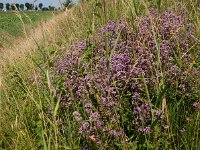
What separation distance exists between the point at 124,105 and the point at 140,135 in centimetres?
26

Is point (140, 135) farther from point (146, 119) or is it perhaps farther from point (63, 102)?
point (63, 102)

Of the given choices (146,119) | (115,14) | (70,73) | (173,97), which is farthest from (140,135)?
(115,14)

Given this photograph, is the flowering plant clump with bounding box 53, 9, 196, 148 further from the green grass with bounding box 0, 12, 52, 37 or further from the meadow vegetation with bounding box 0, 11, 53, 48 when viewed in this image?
the green grass with bounding box 0, 12, 52, 37

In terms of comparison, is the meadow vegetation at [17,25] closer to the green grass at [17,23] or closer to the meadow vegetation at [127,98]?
the green grass at [17,23]

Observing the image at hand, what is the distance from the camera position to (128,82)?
114 inches

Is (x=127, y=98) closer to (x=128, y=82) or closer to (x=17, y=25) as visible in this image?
(x=128, y=82)

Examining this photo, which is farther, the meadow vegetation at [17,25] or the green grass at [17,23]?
the green grass at [17,23]

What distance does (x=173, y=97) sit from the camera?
2.83m

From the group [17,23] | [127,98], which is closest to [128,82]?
[127,98]

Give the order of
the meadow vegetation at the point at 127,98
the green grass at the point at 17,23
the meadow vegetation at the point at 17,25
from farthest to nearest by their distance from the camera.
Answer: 1. the green grass at the point at 17,23
2. the meadow vegetation at the point at 17,25
3. the meadow vegetation at the point at 127,98

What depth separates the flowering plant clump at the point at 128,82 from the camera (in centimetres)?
256

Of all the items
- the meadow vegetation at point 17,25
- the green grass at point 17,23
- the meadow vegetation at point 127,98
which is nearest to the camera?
the meadow vegetation at point 127,98

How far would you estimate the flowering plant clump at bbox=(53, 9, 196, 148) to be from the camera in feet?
8.41

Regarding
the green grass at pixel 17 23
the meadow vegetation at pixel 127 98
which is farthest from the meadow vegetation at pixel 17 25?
the meadow vegetation at pixel 127 98
